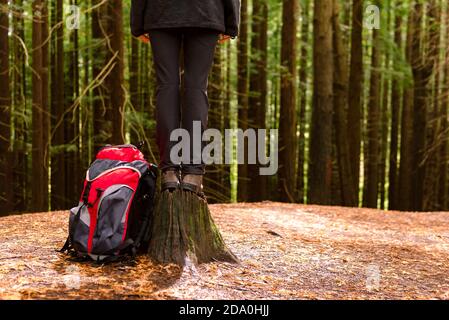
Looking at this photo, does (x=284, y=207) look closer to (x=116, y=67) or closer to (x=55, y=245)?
(x=116, y=67)

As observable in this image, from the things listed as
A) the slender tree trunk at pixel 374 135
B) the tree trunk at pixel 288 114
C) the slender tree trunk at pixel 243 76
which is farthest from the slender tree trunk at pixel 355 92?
the slender tree trunk at pixel 374 135

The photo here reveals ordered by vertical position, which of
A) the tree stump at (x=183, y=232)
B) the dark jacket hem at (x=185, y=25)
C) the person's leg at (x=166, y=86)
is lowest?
the tree stump at (x=183, y=232)

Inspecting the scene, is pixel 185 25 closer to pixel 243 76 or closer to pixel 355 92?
pixel 355 92

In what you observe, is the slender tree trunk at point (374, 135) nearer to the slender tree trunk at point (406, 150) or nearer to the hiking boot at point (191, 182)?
the slender tree trunk at point (406, 150)

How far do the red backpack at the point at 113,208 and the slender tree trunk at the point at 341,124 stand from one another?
7.54 metres

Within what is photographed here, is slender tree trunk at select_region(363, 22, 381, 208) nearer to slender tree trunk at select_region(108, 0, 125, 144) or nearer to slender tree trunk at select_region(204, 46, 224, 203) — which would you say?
slender tree trunk at select_region(204, 46, 224, 203)

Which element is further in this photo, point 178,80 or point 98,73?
point 98,73

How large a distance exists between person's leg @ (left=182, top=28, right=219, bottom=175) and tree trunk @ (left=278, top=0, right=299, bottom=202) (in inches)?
302

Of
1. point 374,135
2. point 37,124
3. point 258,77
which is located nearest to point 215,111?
point 258,77

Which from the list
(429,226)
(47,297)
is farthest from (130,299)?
(429,226)

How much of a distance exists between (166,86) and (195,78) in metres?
0.23

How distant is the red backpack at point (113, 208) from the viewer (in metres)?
3.96

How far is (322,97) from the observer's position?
34.1 feet
